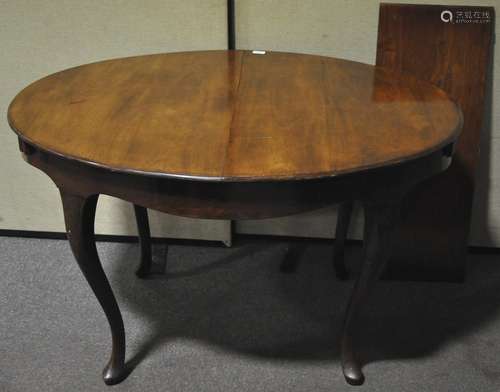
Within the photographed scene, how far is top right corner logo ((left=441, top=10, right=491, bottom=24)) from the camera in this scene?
1.67m

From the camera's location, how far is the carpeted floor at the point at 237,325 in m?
1.49

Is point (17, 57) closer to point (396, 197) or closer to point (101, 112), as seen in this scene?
point (101, 112)

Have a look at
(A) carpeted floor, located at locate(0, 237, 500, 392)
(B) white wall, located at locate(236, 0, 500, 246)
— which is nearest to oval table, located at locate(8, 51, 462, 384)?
(A) carpeted floor, located at locate(0, 237, 500, 392)

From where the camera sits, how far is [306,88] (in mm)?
1362

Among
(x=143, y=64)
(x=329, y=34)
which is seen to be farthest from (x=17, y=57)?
(x=329, y=34)

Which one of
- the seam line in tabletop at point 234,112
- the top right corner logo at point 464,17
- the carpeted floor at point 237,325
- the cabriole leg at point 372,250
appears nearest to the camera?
the seam line in tabletop at point 234,112

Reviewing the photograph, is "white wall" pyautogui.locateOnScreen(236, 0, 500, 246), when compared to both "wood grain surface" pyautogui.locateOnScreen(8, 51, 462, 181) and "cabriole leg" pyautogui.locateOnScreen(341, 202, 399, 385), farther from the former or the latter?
"cabriole leg" pyautogui.locateOnScreen(341, 202, 399, 385)

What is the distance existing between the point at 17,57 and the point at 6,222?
63 cm

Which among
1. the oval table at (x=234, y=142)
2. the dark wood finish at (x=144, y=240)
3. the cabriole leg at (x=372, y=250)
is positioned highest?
the oval table at (x=234, y=142)

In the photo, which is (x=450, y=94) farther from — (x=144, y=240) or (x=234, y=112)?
(x=144, y=240)

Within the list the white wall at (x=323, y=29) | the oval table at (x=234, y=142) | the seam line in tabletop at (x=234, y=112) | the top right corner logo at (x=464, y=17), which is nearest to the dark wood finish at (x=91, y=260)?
the oval table at (x=234, y=142)

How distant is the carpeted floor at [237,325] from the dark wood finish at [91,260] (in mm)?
51

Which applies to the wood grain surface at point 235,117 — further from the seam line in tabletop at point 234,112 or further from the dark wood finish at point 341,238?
the dark wood finish at point 341,238

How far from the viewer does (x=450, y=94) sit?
5.74 feet
